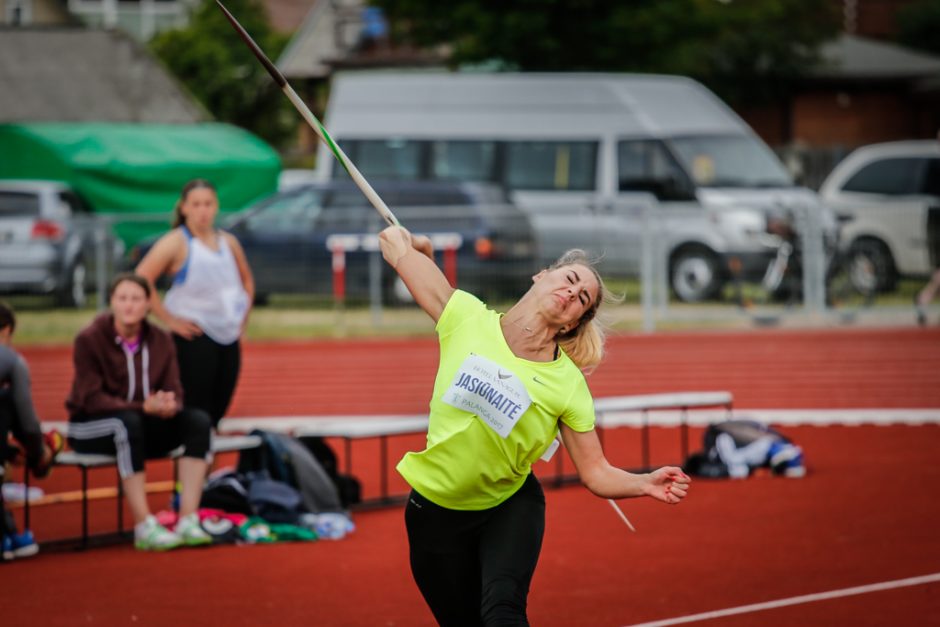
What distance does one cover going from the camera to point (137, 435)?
855cm

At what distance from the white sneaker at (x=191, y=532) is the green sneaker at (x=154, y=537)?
0.04 m

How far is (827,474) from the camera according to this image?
11.0 meters

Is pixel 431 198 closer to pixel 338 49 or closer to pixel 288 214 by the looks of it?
pixel 288 214

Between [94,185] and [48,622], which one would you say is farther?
[94,185]

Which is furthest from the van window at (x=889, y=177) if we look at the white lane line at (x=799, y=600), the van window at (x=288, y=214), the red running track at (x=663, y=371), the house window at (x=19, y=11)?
the house window at (x=19, y=11)

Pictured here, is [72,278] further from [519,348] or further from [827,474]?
[519,348]

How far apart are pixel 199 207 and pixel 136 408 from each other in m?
1.26

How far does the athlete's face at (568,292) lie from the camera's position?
5113mm

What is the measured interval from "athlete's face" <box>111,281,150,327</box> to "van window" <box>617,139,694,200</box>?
14452mm

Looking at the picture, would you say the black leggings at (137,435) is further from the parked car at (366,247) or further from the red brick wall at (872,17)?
the red brick wall at (872,17)

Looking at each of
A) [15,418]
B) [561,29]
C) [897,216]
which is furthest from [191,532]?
[561,29]

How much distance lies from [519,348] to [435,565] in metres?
0.78

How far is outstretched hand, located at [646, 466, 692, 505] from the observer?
198 inches

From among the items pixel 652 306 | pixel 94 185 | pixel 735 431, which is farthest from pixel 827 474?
pixel 94 185
